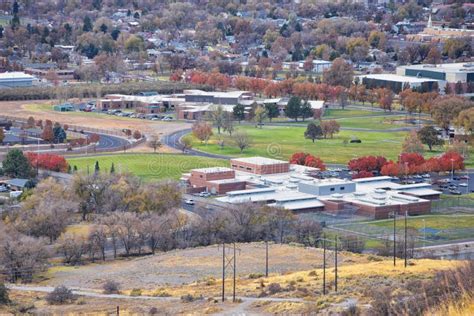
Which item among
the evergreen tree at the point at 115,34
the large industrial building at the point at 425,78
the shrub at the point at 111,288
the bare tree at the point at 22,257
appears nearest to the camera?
the shrub at the point at 111,288

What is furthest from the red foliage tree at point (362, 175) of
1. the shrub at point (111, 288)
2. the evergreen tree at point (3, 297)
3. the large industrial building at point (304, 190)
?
the evergreen tree at point (3, 297)

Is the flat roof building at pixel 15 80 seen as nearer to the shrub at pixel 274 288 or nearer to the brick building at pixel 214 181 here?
the brick building at pixel 214 181

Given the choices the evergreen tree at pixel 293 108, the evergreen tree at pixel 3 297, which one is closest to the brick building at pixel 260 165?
the evergreen tree at pixel 293 108

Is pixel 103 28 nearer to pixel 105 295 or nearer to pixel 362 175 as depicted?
pixel 362 175

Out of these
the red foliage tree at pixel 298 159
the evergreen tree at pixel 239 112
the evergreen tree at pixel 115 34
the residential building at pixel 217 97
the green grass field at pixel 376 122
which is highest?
the evergreen tree at pixel 115 34

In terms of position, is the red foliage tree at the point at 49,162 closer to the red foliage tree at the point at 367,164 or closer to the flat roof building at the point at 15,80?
the red foliage tree at the point at 367,164

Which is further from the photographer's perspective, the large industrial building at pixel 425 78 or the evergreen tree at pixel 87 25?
the evergreen tree at pixel 87 25

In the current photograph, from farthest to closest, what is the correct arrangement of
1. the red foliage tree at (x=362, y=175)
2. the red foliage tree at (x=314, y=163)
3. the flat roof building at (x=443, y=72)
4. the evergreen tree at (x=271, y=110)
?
the flat roof building at (x=443, y=72)
the evergreen tree at (x=271, y=110)
the red foliage tree at (x=314, y=163)
the red foliage tree at (x=362, y=175)

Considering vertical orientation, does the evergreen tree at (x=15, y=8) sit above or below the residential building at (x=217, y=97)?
above
